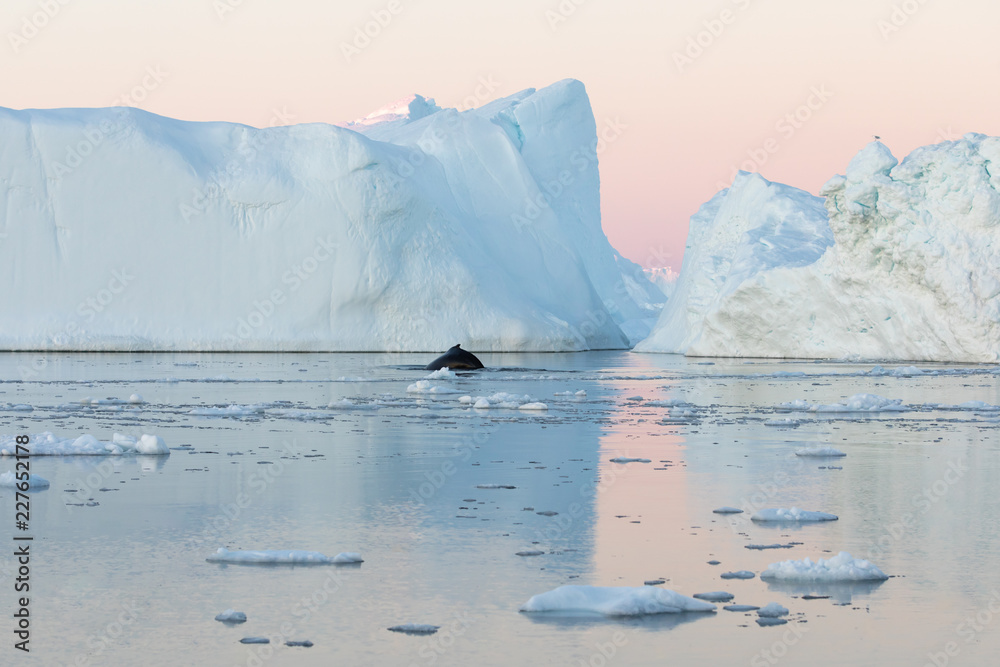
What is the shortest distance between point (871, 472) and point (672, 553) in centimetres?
366

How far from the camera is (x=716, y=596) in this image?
5.08 metres

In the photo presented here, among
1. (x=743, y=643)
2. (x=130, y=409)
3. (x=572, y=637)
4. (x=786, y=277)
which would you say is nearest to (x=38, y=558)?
(x=572, y=637)

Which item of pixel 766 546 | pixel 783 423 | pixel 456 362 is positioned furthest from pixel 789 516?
pixel 456 362

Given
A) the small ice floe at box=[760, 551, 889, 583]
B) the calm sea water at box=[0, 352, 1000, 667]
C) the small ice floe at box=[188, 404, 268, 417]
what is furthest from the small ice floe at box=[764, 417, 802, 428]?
the small ice floe at box=[760, 551, 889, 583]

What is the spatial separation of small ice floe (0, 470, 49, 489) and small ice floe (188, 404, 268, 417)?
6148 mm

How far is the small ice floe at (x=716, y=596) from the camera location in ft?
16.6

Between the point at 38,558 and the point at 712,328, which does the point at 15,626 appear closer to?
the point at 38,558

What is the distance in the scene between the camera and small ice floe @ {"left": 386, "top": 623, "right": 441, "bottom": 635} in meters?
4.48

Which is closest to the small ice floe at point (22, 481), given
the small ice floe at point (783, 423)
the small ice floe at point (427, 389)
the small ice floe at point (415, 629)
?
the small ice floe at point (415, 629)

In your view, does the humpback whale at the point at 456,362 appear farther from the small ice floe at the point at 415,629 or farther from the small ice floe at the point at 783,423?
the small ice floe at the point at 415,629

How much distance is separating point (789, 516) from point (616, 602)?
254 centimetres

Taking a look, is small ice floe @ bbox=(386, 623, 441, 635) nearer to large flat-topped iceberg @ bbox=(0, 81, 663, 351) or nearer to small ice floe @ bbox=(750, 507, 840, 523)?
small ice floe @ bbox=(750, 507, 840, 523)

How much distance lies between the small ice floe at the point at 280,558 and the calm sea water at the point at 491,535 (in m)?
0.10

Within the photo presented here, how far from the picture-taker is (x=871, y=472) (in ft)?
29.9
